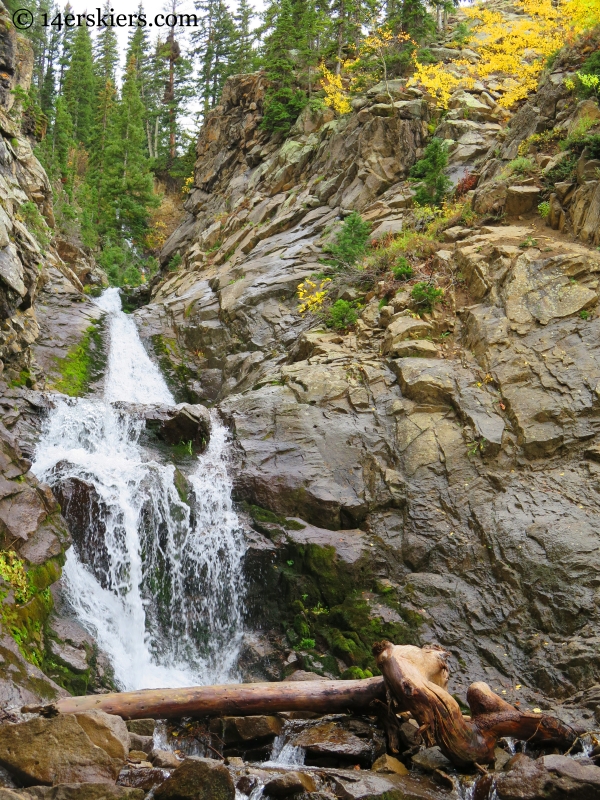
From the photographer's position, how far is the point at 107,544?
11945mm

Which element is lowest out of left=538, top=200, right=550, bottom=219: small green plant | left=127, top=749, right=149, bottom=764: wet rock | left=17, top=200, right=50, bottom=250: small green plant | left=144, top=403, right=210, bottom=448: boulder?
left=127, top=749, right=149, bottom=764: wet rock

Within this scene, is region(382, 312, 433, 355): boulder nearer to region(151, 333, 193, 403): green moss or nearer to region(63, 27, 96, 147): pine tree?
region(151, 333, 193, 403): green moss

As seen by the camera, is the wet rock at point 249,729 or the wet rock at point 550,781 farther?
the wet rock at point 249,729

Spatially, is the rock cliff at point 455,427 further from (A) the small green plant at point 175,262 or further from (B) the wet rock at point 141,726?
(A) the small green plant at point 175,262

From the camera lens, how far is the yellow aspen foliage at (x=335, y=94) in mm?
28078

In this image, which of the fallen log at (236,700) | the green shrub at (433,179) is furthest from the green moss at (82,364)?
the fallen log at (236,700)

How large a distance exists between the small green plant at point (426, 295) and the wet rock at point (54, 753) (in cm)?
1278

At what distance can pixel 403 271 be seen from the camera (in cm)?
1708

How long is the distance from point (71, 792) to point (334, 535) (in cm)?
831

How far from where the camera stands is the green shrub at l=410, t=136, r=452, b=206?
784 inches

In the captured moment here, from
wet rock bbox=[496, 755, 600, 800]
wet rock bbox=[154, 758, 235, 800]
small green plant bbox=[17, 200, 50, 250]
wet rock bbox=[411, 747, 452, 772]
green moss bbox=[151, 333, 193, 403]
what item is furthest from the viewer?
green moss bbox=[151, 333, 193, 403]

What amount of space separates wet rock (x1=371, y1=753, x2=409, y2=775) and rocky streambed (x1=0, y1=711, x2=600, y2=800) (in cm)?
1

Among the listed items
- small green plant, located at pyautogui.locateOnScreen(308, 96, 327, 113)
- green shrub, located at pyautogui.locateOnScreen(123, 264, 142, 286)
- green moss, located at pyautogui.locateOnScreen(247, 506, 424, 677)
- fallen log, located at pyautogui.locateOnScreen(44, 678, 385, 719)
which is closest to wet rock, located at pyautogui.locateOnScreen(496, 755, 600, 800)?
fallen log, located at pyautogui.locateOnScreen(44, 678, 385, 719)

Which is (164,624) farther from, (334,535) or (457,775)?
(457,775)
